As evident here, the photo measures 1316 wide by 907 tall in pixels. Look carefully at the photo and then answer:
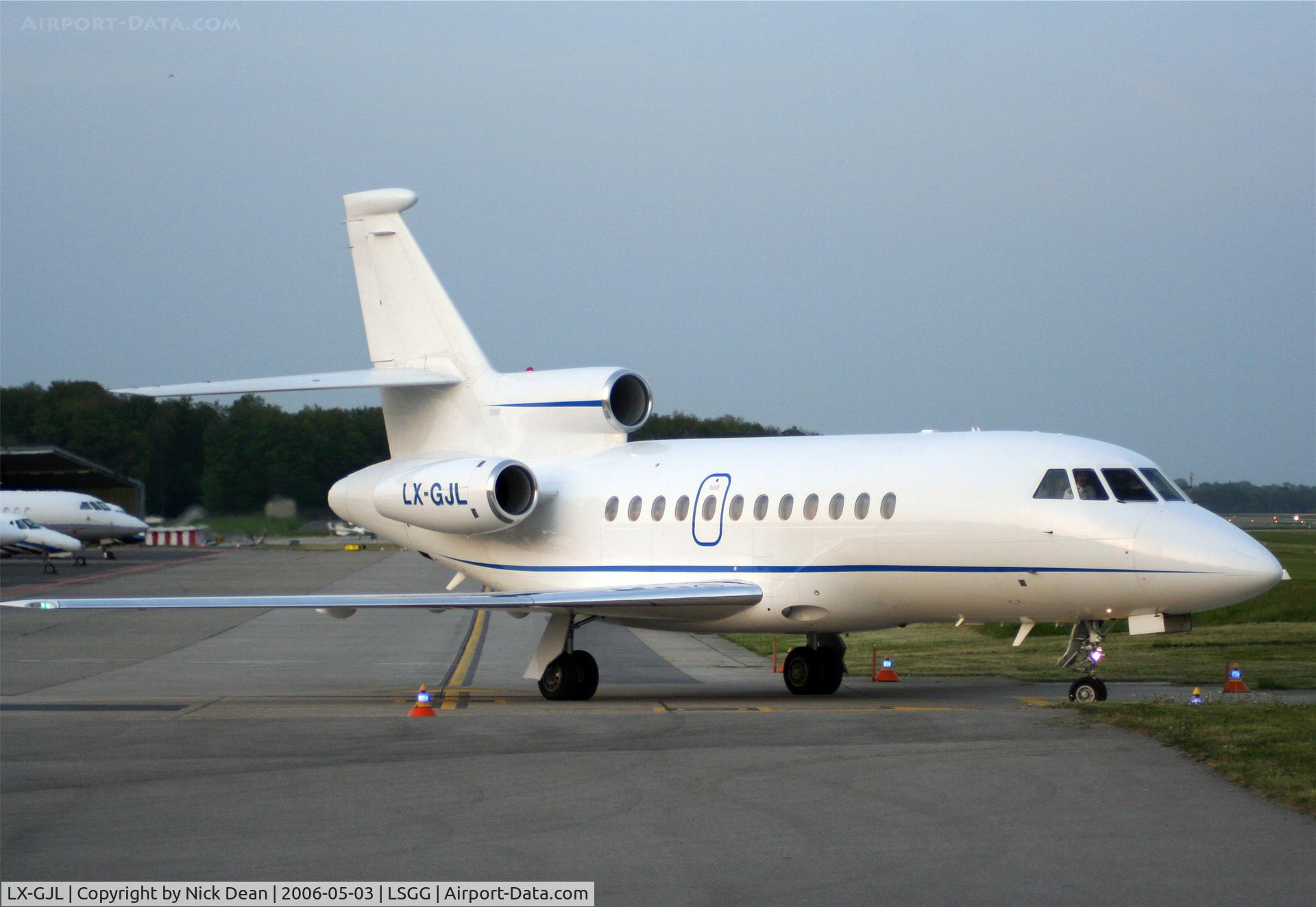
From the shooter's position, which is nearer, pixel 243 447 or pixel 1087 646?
pixel 1087 646

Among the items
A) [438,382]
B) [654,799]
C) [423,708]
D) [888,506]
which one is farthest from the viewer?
[438,382]

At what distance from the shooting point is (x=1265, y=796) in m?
9.20

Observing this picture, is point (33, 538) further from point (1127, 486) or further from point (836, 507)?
point (1127, 486)

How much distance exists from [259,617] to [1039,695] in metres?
23.8

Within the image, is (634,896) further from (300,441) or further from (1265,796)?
(300,441)

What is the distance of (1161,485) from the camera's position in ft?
50.7

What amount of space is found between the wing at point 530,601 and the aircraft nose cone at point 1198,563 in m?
4.57

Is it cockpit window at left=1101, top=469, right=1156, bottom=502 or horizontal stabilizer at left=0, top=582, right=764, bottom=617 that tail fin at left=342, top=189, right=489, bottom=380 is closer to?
horizontal stabilizer at left=0, top=582, right=764, bottom=617

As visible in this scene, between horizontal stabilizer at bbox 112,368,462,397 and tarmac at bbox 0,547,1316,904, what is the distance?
3.90 m

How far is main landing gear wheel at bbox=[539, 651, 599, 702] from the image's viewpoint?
58.3ft

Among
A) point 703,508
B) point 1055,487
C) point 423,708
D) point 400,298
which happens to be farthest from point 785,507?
point 400,298

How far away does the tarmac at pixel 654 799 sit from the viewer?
24.8 ft

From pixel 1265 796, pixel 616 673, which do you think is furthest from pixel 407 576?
pixel 1265 796

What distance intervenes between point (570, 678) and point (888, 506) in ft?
15.2
